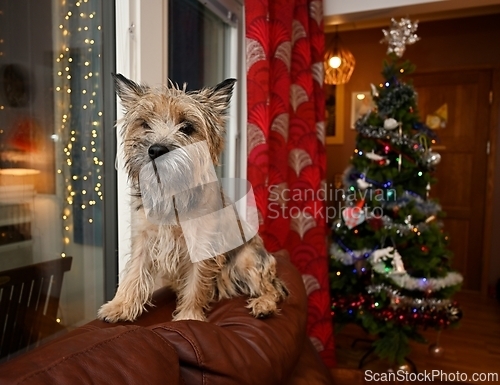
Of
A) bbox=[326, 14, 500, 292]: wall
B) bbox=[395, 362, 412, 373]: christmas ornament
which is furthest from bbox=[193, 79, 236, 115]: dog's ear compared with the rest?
bbox=[326, 14, 500, 292]: wall

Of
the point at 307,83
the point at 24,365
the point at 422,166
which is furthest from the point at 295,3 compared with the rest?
the point at 24,365

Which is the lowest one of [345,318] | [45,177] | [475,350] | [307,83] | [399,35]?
[475,350]

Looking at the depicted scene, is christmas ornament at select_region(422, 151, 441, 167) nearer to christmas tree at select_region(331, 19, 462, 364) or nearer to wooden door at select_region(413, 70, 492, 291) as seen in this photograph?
christmas tree at select_region(331, 19, 462, 364)

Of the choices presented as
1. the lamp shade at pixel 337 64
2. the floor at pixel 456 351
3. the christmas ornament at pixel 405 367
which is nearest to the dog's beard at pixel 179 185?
the christmas ornament at pixel 405 367

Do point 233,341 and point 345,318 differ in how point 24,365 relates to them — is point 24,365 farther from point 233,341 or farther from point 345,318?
point 345,318

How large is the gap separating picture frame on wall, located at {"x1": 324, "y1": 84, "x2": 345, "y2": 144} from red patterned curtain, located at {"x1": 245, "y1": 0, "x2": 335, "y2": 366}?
6.51 feet

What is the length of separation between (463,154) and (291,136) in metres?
2.76

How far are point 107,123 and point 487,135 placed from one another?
3946 mm

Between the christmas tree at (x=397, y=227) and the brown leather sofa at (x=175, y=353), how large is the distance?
47.9 inches

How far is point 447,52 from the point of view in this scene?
4012 millimetres

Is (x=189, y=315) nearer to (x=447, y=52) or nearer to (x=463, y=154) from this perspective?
(x=463, y=154)

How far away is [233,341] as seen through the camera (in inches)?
33.8

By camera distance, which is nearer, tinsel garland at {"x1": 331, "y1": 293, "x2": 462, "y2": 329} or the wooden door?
tinsel garland at {"x1": 331, "y1": 293, "x2": 462, "y2": 329}

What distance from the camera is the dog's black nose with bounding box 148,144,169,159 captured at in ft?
2.86
